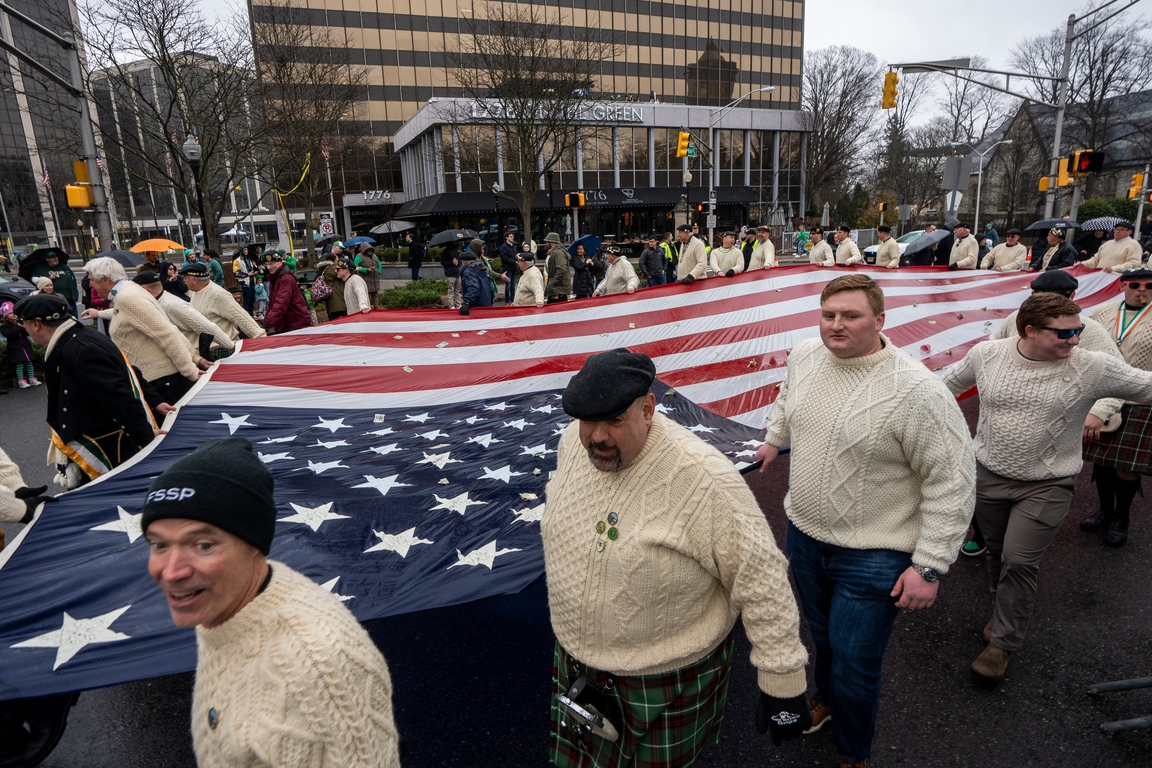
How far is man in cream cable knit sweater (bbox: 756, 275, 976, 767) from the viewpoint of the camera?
2330mm

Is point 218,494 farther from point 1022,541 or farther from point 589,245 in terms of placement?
point 589,245

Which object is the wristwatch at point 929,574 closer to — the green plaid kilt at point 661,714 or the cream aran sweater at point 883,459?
the cream aran sweater at point 883,459

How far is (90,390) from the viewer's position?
4.00 metres

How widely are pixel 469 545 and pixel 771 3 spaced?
63424 millimetres

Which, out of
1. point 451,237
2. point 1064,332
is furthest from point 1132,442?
point 451,237

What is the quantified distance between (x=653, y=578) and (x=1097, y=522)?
4.72m

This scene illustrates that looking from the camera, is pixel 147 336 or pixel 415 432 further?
pixel 147 336

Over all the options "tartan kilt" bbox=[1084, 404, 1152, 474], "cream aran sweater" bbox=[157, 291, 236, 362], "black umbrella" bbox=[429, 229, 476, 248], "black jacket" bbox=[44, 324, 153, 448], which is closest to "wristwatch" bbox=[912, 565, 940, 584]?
"tartan kilt" bbox=[1084, 404, 1152, 474]

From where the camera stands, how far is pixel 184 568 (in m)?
1.33

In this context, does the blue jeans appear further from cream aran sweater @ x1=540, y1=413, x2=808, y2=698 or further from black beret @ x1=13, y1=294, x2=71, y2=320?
black beret @ x1=13, y1=294, x2=71, y2=320

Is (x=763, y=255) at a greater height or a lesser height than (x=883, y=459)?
greater

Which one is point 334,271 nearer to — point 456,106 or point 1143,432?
point 1143,432

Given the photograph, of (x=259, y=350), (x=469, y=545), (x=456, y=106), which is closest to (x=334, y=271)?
(x=259, y=350)

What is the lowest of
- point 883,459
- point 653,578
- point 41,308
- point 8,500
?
point 8,500
